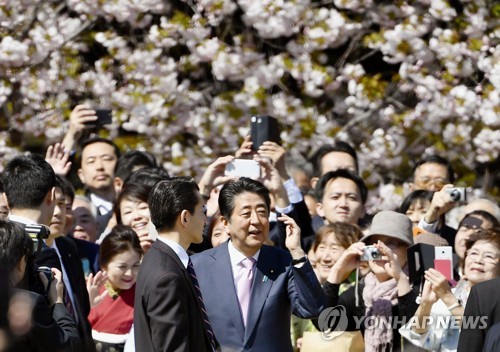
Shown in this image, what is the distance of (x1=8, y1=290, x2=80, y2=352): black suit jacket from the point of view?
4938 mm

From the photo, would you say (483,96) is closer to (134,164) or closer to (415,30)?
(415,30)

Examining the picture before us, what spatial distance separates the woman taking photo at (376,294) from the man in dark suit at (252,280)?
0.46m

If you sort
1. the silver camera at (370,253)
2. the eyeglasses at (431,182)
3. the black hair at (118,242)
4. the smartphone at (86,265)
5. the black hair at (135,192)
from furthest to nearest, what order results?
1. the eyeglasses at (431,182)
2. the black hair at (135,192)
3. the smartphone at (86,265)
4. the black hair at (118,242)
5. the silver camera at (370,253)

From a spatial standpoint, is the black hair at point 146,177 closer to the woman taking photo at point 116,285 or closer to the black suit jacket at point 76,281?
the woman taking photo at point 116,285

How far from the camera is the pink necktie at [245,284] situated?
627 cm

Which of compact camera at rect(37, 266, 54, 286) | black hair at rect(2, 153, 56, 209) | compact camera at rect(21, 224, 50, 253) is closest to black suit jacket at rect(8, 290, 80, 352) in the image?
compact camera at rect(37, 266, 54, 286)

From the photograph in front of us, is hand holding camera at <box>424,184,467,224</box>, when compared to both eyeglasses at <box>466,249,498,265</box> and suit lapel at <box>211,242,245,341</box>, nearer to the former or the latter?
eyeglasses at <box>466,249,498,265</box>

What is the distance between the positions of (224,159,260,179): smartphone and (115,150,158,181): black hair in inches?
60.9

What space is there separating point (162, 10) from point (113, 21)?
58 centimetres

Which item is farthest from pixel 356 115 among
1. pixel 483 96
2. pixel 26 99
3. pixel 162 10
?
pixel 26 99

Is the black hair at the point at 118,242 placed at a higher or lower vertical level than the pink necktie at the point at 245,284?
higher

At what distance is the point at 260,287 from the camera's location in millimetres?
6262

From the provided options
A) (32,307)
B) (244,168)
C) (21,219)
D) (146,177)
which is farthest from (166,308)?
(146,177)

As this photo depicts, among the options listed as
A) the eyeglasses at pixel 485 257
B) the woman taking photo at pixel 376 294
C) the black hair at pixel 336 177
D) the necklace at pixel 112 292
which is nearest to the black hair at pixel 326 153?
the black hair at pixel 336 177
